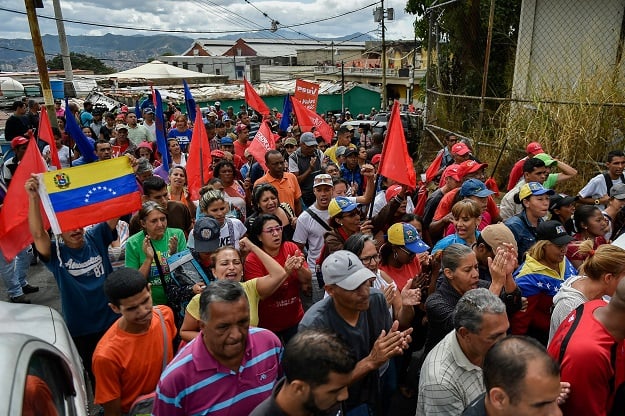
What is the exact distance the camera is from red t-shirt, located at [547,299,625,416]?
2176mm

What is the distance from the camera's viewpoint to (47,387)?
85.3 inches

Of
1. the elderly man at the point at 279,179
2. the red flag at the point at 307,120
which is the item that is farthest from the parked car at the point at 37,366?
the red flag at the point at 307,120

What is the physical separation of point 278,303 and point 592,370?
82.2 inches

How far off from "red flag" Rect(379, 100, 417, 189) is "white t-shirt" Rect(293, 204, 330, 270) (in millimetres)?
832

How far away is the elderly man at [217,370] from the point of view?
2225 mm

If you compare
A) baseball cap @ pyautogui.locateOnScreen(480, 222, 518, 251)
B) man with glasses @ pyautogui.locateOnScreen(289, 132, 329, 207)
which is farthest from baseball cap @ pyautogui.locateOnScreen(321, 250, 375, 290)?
man with glasses @ pyautogui.locateOnScreen(289, 132, 329, 207)

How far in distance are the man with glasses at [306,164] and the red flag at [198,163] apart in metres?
1.37

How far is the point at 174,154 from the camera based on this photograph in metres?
7.78

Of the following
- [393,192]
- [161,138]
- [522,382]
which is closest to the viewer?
[522,382]

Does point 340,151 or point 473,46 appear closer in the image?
point 340,151

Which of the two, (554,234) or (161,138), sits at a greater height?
(161,138)

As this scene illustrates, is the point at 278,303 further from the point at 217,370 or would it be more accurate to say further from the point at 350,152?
the point at 350,152

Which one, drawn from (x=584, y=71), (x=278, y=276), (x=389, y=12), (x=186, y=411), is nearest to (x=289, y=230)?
(x=278, y=276)

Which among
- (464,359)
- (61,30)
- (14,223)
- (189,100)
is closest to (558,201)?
(464,359)
